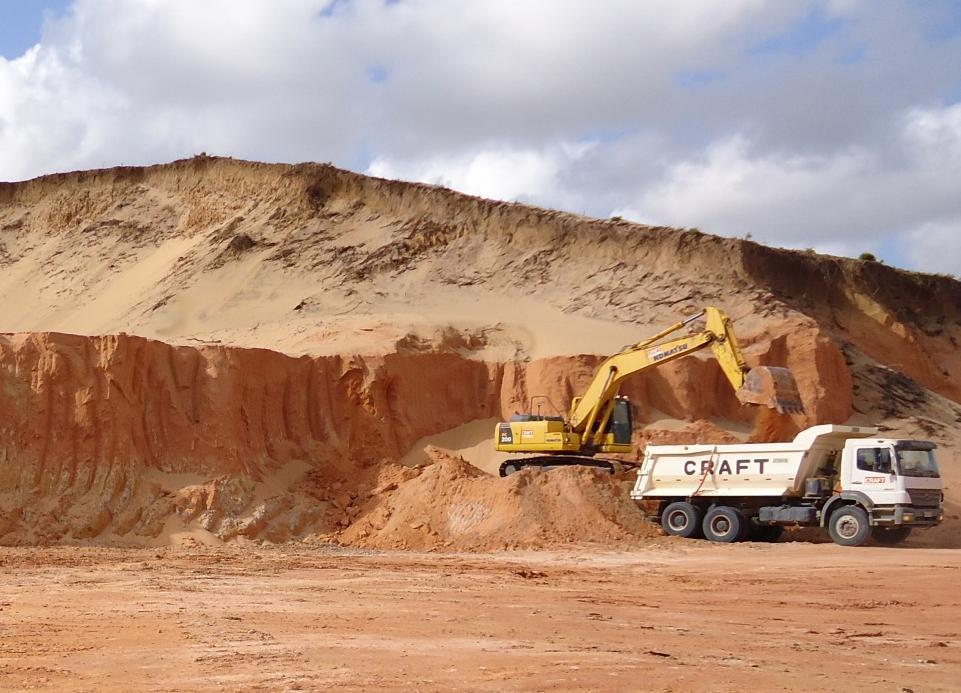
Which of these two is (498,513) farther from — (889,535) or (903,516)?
(889,535)

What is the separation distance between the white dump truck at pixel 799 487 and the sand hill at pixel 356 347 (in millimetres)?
1179

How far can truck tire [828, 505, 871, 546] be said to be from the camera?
21.7 metres

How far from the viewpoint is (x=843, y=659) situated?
10062 mm

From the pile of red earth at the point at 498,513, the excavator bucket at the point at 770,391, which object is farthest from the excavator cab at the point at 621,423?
the excavator bucket at the point at 770,391

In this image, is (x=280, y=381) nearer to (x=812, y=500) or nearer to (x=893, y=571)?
(x=812, y=500)

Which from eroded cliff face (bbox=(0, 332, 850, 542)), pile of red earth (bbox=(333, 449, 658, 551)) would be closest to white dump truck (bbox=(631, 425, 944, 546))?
pile of red earth (bbox=(333, 449, 658, 551))

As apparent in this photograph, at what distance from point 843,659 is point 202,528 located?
15.1m

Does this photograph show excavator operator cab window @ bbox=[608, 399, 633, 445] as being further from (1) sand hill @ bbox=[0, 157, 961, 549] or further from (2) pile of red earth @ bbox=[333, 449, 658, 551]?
(1) sand hill @ bbox=[0, 157, 961, 549]

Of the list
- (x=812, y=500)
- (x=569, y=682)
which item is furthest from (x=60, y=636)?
(x=812, y=500)

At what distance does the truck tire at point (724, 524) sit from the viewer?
23.1 m

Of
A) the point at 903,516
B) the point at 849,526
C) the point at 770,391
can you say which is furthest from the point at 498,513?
the point at 903,516

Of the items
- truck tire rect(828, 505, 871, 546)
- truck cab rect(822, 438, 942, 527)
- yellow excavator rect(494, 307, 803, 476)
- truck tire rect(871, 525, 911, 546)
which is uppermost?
yellow excavator rect(494, 307, 803, 476)

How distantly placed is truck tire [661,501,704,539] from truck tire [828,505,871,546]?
272 centimetres

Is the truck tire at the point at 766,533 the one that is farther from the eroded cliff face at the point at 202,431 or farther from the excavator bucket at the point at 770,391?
the eroded cliff face at the point at 202,431
